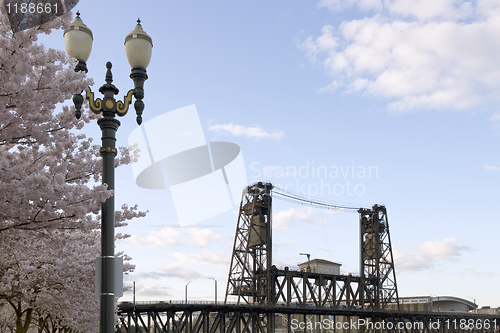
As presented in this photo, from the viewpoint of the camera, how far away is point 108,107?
348 inches

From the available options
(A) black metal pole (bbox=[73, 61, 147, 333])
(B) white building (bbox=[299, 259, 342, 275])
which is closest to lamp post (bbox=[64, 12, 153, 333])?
(A) black metal pole (bbox=[73, 61, 147, 333])

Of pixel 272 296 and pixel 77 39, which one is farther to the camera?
pixel 272 296

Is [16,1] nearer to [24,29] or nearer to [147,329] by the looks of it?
[24,29]

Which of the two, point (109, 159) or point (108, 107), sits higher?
point (108, 107)

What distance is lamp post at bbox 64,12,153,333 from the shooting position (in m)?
8.41

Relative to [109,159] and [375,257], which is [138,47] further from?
[375,257]

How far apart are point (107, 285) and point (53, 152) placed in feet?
16.9

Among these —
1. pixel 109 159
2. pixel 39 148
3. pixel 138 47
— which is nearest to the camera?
pixel 109 159

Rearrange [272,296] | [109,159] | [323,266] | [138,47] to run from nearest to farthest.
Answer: [109,159] → [138,47] → [272,296] → [323,266]

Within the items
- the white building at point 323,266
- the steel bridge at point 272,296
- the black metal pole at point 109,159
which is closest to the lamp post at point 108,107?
the black metal pole at point 109,159

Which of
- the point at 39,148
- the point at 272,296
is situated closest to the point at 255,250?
the point at 272,296

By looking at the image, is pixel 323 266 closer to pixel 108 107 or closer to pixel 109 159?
pixel 109 159

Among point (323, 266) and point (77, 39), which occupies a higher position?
point (77, 39)

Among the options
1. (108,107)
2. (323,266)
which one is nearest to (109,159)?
(108,107)
